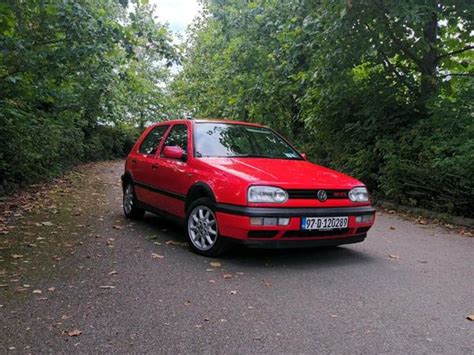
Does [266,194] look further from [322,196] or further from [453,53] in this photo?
[453,53]

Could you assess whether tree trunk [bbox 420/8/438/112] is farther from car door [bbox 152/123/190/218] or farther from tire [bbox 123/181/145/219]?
tire [bbox 123/181/145/219]

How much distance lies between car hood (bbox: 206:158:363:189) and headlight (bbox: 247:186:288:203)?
64 millimetres

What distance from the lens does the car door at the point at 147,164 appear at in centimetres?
698

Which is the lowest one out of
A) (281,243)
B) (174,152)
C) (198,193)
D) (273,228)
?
(281,243)

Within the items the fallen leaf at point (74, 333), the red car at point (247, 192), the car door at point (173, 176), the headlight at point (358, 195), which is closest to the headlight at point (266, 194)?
the red car at point (247, 192)

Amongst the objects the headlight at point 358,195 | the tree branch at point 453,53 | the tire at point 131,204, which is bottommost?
the tire at point 131,204

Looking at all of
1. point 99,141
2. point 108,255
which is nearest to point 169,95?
point 99,141

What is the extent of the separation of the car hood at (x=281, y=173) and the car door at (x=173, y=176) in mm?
491

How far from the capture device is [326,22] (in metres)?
10.1

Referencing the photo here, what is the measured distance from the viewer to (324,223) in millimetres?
5129

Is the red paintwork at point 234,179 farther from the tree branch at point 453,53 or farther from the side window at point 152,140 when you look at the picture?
the tree branch at point 453,53

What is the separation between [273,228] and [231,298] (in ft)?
3.40

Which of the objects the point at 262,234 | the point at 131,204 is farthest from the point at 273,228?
the point at 131,204

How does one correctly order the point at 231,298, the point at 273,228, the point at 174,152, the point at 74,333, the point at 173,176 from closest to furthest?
the point at 74,333 → the point at 231,298 → the point at 273,228 → the point at 174,152 → the point at 173,176
